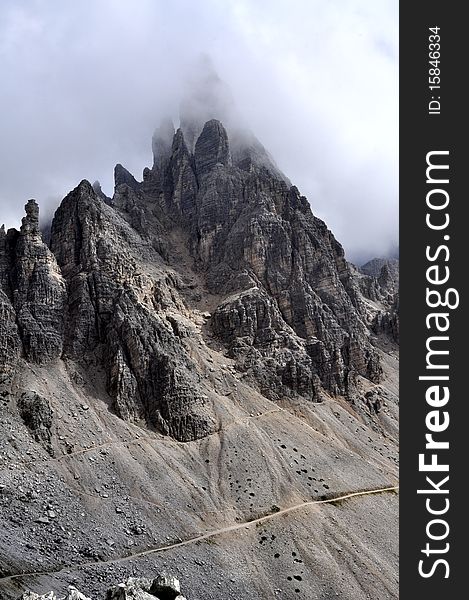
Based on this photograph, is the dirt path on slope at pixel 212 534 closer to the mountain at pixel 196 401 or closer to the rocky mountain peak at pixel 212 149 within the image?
the mountain at pixel 196 401

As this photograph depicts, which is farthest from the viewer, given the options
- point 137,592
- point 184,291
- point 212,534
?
point 184,291

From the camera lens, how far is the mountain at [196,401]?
8031cm

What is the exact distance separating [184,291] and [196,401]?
46437 millimetres

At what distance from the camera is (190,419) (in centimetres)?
11325

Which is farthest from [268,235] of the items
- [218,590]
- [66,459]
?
[218,590]

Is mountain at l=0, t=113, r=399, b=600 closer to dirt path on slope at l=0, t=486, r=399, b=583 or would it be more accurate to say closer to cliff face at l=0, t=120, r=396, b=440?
dirt path on slope at l=0, t=486, r=399, b=583

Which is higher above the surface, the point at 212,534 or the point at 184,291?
the point at 184,291

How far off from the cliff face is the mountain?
57 centimetres

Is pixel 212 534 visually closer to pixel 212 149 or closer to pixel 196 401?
pixel 196 401

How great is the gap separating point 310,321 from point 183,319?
129 feet

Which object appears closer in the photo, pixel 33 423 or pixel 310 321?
pixel 33 423

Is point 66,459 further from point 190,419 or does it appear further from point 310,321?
point 310,321

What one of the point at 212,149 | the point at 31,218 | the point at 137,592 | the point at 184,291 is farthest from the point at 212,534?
the point at 212,149

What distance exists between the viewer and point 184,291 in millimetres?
155375
